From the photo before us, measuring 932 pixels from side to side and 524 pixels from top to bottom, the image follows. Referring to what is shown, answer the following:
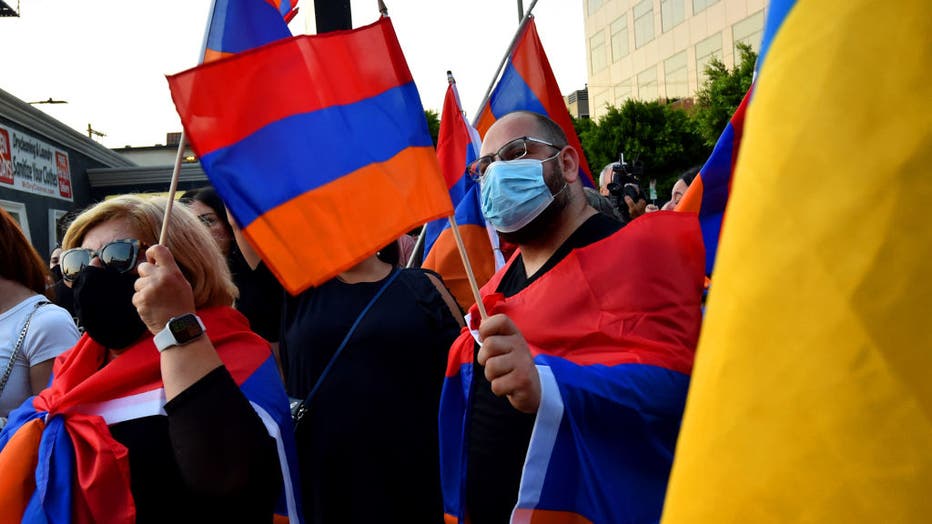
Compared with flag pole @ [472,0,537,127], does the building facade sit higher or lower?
higher

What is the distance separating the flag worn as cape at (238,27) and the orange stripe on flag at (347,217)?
1.74ft

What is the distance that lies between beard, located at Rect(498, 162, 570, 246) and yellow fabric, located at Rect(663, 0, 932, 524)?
187 cm

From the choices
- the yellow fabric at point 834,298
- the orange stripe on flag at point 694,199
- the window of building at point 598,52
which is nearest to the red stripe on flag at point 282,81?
the orange stripe on flag at point 694,199

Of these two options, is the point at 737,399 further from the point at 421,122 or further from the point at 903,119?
the point at 421,122

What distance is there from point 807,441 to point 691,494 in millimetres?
106

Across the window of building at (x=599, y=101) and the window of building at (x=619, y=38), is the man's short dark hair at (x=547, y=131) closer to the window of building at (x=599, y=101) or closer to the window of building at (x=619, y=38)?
the window of building at (x=619, y=38)

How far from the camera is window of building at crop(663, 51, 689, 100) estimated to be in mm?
43919

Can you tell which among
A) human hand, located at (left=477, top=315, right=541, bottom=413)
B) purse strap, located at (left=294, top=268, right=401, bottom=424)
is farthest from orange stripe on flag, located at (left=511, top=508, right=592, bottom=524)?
purse strap, located at (left=294, top=268, right=401, bottom=424)

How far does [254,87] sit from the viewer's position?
83.8 inches

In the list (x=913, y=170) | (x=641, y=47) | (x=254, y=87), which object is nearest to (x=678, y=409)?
(x=254, y=87)

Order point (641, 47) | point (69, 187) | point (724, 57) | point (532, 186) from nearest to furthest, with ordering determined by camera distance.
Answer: point (532, 186) → point (69, 187) → point (724, 57) → point (641, 47)

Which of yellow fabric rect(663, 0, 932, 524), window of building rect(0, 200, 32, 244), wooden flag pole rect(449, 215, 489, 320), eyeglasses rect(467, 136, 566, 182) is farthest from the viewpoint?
window of building rect(0, 200, 32, 244)

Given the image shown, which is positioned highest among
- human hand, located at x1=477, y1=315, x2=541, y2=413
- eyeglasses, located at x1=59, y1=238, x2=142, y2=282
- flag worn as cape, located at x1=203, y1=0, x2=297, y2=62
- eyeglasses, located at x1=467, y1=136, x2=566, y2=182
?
flag worn as cape, located at x1=203, y1=0, x2=297, y2=62

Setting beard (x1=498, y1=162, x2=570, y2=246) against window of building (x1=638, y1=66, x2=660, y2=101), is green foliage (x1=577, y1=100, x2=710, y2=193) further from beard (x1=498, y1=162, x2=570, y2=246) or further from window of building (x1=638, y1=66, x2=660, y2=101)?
beard (x1=498, y1=162, x2=570, y2=246)
